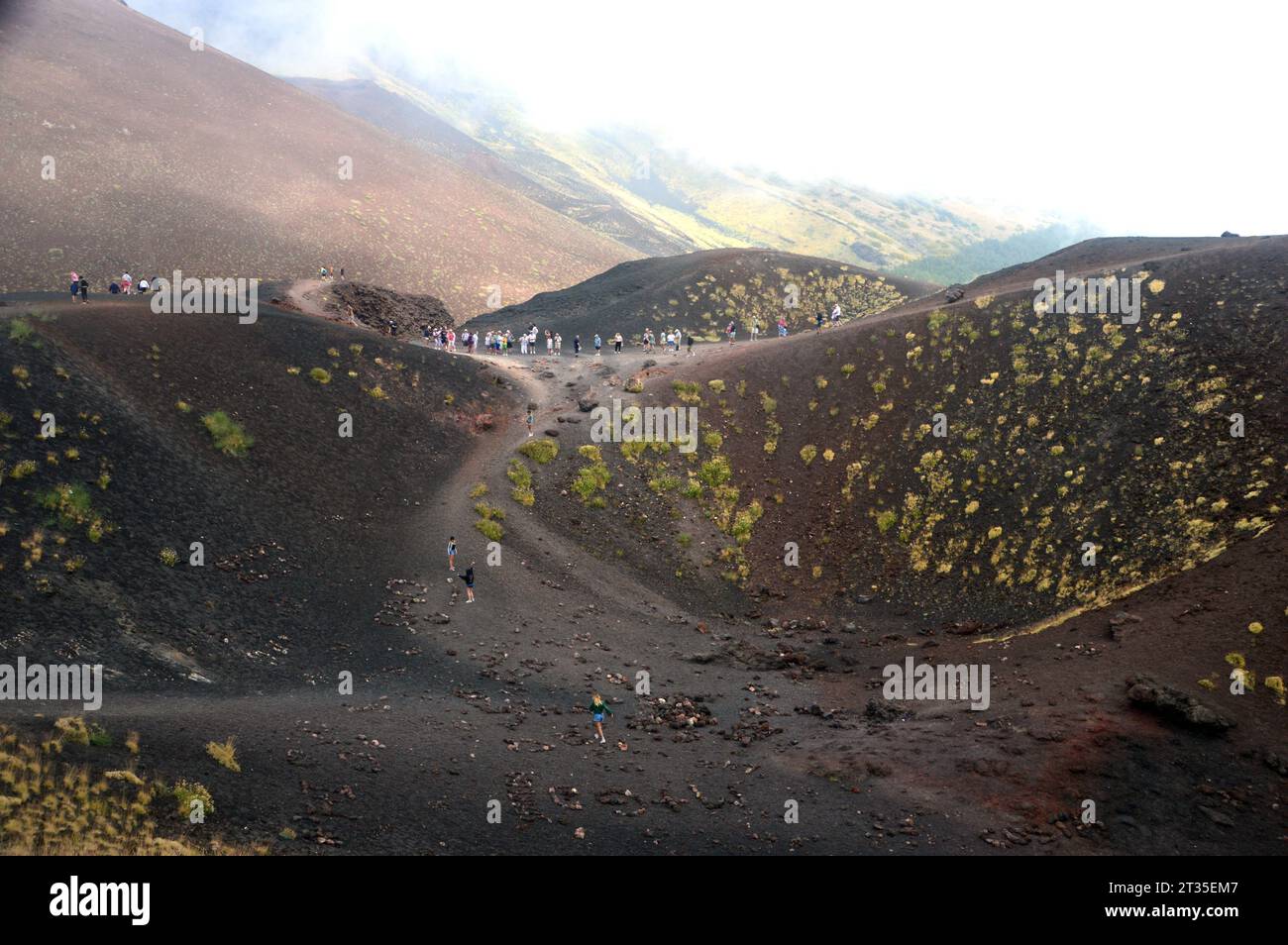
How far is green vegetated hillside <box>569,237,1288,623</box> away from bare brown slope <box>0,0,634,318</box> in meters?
66.9

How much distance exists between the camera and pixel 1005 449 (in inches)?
1615

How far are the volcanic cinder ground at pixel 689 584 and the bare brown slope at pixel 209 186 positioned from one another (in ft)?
186

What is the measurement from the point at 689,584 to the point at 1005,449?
57.8ft

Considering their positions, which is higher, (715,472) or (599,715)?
(715,472)

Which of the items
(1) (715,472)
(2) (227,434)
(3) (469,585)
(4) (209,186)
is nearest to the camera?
(3) (469,585)

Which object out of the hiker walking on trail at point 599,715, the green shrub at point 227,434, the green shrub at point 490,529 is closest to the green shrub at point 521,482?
the green shrub at point 490,529

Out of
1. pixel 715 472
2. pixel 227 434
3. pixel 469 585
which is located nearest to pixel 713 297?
pixel 715 472

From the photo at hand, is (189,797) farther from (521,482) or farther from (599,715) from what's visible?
(521,482)

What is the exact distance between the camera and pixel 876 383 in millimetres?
49000

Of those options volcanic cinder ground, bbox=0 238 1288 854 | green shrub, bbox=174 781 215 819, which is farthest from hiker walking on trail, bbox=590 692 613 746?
green shrub, bbox=174 781 215 819

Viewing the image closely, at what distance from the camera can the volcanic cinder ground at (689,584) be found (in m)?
21.3

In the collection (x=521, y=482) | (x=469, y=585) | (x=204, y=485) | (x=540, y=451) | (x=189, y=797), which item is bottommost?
(x=189, y=797)

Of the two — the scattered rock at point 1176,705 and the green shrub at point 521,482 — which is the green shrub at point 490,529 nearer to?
the green shrub at point 521,482
